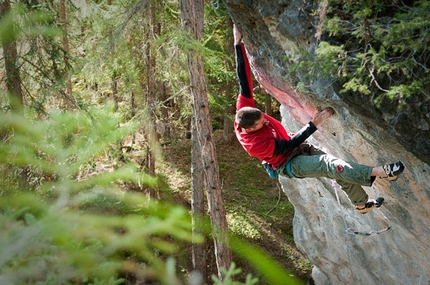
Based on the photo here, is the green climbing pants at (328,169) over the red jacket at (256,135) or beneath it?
beneath

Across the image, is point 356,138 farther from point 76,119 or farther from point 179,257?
point 179,257

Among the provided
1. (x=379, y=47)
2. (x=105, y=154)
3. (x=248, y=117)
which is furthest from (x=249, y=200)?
(x=379, y=47)

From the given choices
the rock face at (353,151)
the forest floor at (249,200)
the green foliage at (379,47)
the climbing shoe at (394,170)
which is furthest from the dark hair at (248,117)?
the forest floor at (249,200)

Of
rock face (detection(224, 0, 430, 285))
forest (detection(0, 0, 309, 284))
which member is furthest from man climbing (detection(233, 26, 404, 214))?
forest (detection(0, 0, 309, 284))

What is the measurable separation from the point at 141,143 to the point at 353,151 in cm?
985

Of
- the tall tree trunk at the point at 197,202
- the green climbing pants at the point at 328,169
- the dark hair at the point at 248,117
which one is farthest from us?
the tall tree trunk at the point at 197,202

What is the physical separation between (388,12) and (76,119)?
315 centimetres

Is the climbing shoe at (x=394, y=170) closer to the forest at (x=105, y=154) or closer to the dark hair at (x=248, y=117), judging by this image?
the dark hair at (x=248, y=117)

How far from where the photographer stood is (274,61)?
5520 mm

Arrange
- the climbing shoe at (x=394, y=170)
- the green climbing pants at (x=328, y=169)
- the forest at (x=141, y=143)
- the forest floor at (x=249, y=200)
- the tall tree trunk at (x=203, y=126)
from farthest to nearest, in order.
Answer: the forest floor at (x=249, y=200)
the tall tree trunk at (x=203, y=126)
the green climbing pants at (x=328, y=169)
the climbing shoe at (x=394, y=170)
the forest at (x=141, y=143)

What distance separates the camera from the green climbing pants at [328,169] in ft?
15.3

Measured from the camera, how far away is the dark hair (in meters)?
4.83

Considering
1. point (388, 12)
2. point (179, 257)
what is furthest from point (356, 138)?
point (179, 257)

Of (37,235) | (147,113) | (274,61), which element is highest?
(147,113)
